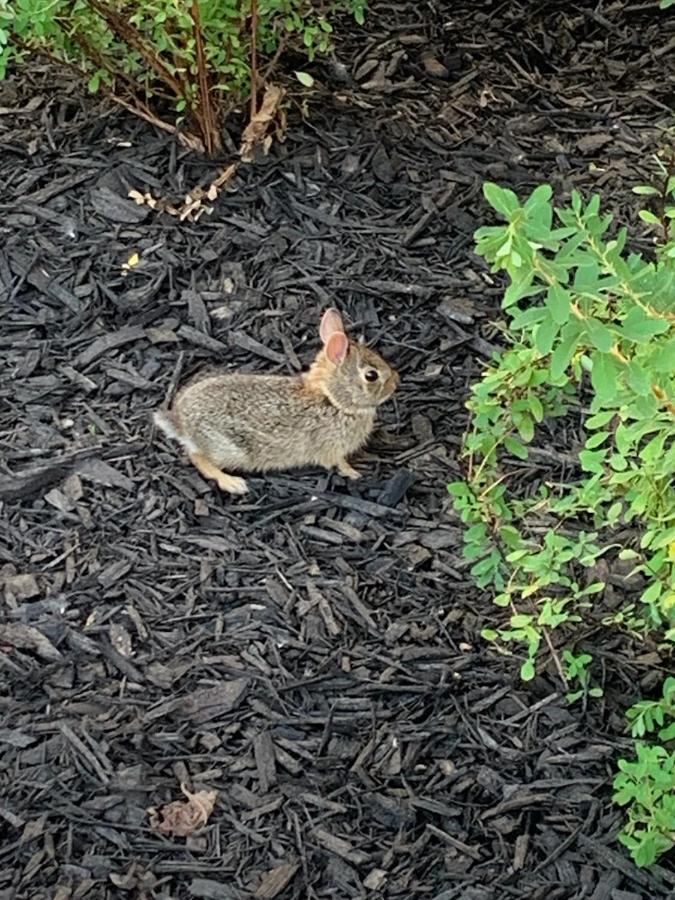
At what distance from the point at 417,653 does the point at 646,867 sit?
40.2 inches

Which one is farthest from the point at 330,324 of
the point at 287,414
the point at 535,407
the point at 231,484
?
the point at 535,407

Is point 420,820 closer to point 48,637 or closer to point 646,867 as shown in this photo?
point 646,867

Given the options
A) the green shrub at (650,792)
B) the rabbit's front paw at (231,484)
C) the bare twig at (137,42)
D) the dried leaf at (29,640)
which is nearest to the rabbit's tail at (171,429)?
the rabbit's front paw at (231,484)

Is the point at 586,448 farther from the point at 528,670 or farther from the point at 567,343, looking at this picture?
the point at 567,343

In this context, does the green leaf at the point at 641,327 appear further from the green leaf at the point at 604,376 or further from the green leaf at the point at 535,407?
the green leaf at the point at 535,407

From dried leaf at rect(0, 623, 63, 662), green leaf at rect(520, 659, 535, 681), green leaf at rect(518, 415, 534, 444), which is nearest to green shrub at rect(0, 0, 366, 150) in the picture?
dried leaf at rect(0, 623, 63, 662)

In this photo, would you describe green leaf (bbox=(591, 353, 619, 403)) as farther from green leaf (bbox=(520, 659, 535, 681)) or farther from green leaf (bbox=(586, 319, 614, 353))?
green leaf (bbox=(520, 659, 535, 681))

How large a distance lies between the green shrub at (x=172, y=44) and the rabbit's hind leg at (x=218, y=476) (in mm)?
1738

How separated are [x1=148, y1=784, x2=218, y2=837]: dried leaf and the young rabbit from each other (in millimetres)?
1314

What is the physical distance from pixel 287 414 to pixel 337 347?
1.04ft

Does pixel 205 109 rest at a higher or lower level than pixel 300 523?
higher

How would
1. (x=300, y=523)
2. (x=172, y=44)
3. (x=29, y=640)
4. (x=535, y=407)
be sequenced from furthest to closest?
(x=172, y=44) → (x=300, y=523) → (x=29, y=640) → (x=535, y=407)

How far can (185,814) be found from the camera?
4195 millimetres

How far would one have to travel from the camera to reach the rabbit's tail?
5219 millimetres
